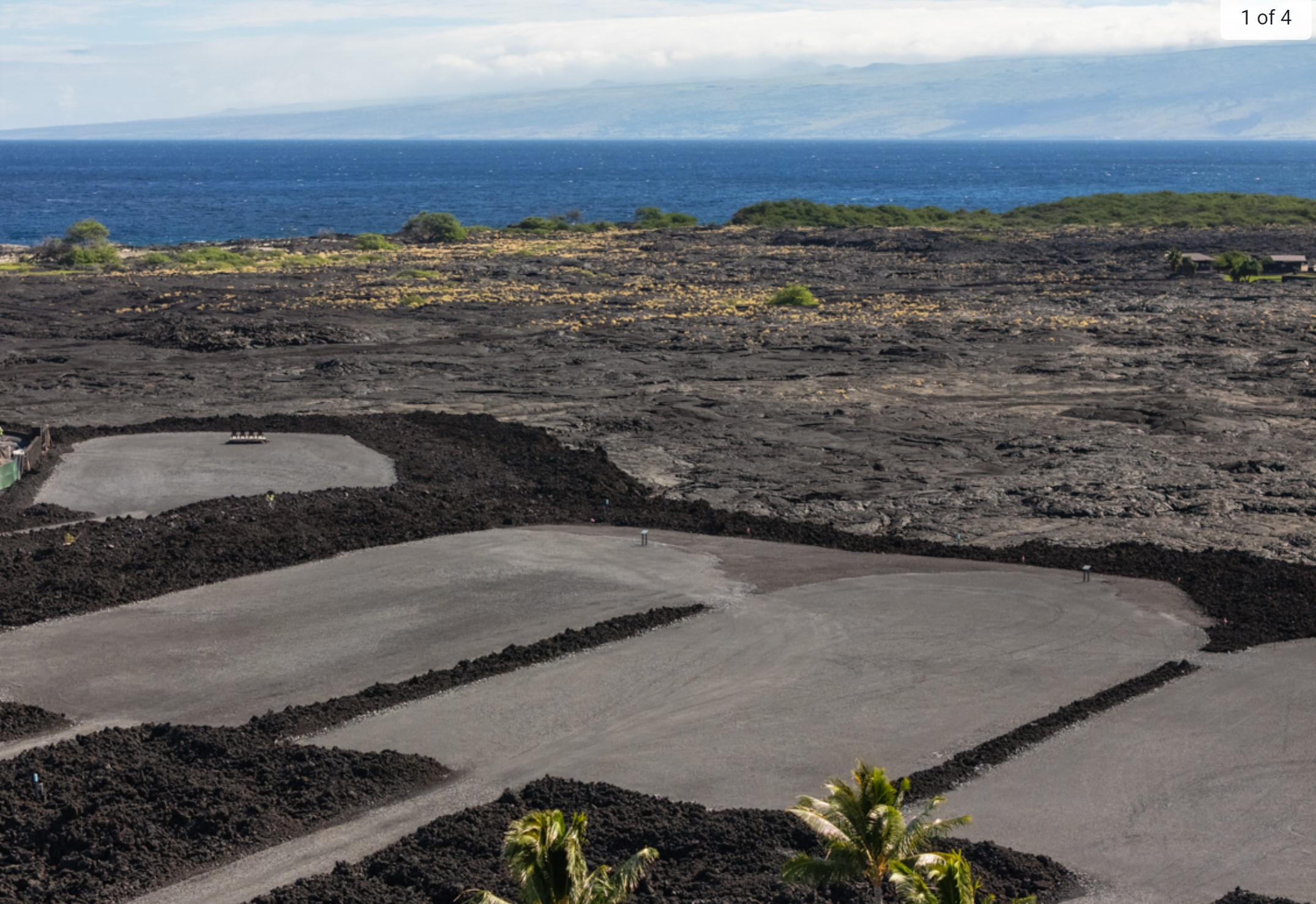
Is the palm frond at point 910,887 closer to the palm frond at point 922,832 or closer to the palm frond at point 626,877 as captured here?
the palm frond at point 922,832

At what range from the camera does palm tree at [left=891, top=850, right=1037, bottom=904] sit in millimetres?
10789

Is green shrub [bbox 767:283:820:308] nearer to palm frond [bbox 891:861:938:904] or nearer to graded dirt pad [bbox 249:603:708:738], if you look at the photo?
graded dirt pad [bbox 249:603:708:738]

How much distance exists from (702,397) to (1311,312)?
40.2 m

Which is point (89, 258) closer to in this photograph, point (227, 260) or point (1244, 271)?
point (227, 260)

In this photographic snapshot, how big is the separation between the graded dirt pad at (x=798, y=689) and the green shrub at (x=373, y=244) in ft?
280

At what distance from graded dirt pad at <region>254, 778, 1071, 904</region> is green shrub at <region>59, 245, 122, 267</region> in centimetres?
8522

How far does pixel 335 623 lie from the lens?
25094 millimetres

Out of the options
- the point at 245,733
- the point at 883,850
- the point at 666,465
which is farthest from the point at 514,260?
the point at 883,850

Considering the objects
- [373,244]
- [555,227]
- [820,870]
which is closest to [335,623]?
[820,870]

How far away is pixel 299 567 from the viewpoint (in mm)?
28125

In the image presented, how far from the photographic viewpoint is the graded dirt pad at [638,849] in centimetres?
1520

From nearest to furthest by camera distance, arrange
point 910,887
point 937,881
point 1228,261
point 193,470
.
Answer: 1. point 910,887
2. point 937,881
3. point 193,470
4. point 1228,261

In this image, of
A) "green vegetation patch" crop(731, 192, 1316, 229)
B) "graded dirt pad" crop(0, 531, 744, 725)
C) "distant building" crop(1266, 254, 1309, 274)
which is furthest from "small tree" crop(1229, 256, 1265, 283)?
"graded dirt pad" crop(0, 531, 744, 725)

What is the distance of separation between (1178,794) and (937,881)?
8646mm
